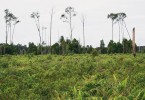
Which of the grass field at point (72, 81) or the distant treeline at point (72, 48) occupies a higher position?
the distant treeline at point (72, 48)

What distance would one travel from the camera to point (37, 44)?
60.3 meters

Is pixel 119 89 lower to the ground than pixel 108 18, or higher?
lower

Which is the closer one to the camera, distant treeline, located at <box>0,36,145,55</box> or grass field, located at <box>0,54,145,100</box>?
grass field, located at <box>0,54,145,100</box>

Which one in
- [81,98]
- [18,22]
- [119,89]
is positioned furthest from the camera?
[18,22]

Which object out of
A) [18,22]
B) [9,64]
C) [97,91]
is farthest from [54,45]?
[97,91]

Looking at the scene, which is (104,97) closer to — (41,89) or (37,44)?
(41,89)

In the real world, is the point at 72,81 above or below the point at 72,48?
below

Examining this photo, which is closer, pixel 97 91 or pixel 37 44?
pixel 97 91

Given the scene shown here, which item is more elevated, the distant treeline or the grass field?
the distant treeline

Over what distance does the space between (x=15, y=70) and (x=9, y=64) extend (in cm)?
257

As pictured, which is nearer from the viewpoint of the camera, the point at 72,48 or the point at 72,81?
the point at 72,81

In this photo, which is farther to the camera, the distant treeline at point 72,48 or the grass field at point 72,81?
the distant treeline at point 72,48

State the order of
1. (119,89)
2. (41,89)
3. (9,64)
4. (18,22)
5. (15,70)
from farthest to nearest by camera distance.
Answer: (18,22) → (9,64) → (15,70) → (41,89) → (119,89)

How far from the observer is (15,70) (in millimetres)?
16781
